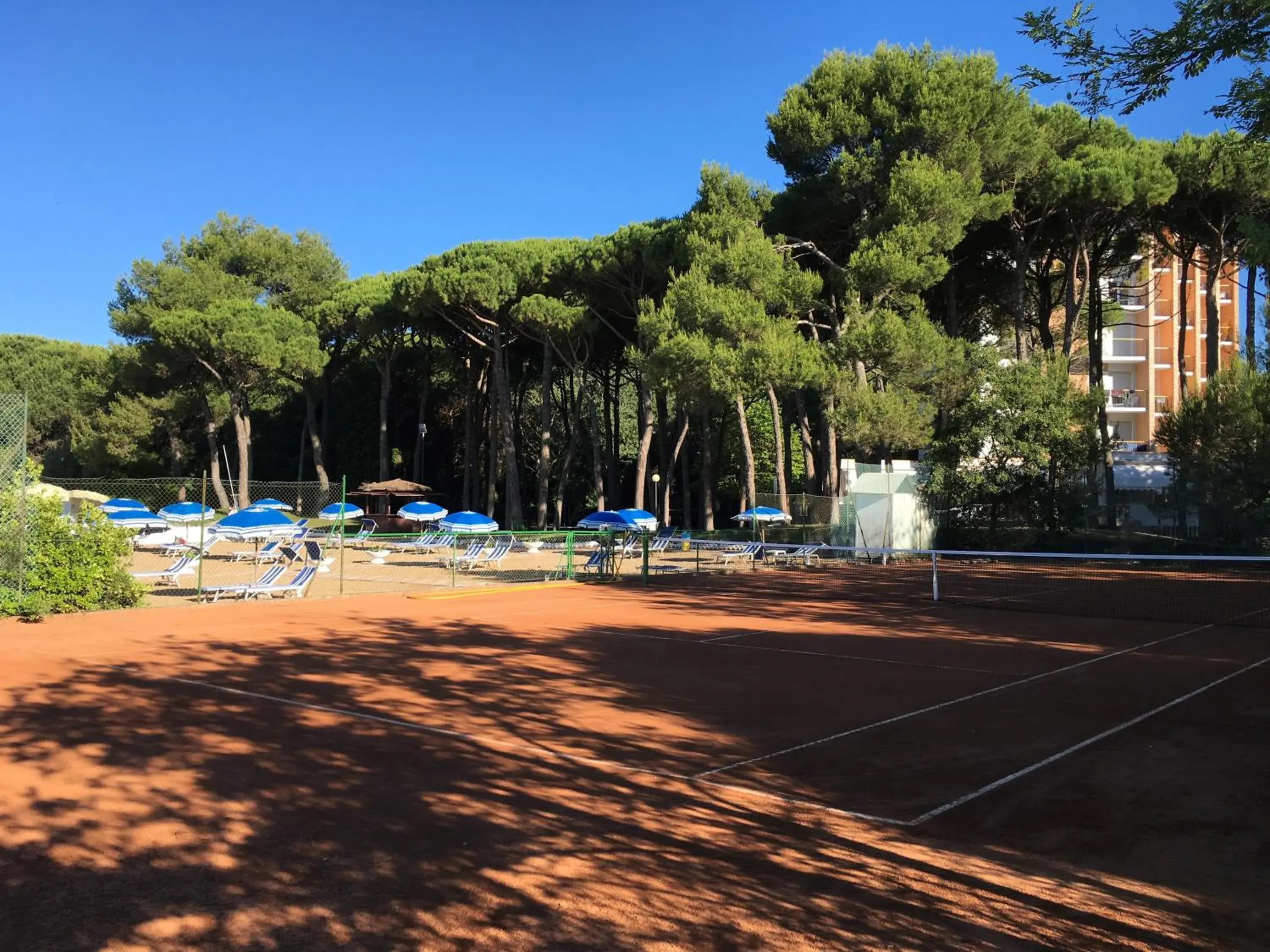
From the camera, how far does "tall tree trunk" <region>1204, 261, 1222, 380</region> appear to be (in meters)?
33.6

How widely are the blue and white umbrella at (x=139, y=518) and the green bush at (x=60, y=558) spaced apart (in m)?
14.9

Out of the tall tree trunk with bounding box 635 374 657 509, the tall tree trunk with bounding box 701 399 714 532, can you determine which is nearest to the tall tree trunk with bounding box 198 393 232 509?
the tall tree trunk with bounding box 635 374 657 509

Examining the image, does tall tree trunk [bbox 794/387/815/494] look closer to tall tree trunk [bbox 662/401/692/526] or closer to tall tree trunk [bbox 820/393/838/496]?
tall tree trunk [bbox 820/393/838/496]

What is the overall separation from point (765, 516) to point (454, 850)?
25.5 meters

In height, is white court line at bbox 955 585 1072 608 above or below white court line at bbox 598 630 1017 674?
below

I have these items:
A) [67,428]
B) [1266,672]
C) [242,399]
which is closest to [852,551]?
[1266,672]

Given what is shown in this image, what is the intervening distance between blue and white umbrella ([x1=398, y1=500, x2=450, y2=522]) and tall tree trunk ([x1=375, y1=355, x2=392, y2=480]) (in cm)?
1409

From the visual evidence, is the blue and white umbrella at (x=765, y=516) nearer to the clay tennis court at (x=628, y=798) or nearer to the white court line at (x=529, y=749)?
the clay tennis court at (x=628, y=798)

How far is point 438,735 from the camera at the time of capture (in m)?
6.97

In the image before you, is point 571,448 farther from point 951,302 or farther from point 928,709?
point 928,709

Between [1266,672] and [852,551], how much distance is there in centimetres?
1753

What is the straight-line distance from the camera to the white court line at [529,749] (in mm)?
5449

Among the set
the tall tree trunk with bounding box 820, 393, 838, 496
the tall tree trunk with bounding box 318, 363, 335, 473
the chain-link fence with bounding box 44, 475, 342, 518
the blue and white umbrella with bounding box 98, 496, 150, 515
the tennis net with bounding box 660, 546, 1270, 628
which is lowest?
the tennis net with bounding box 660, 546, 1270, 628

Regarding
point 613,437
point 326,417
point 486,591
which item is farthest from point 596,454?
point 486,591
